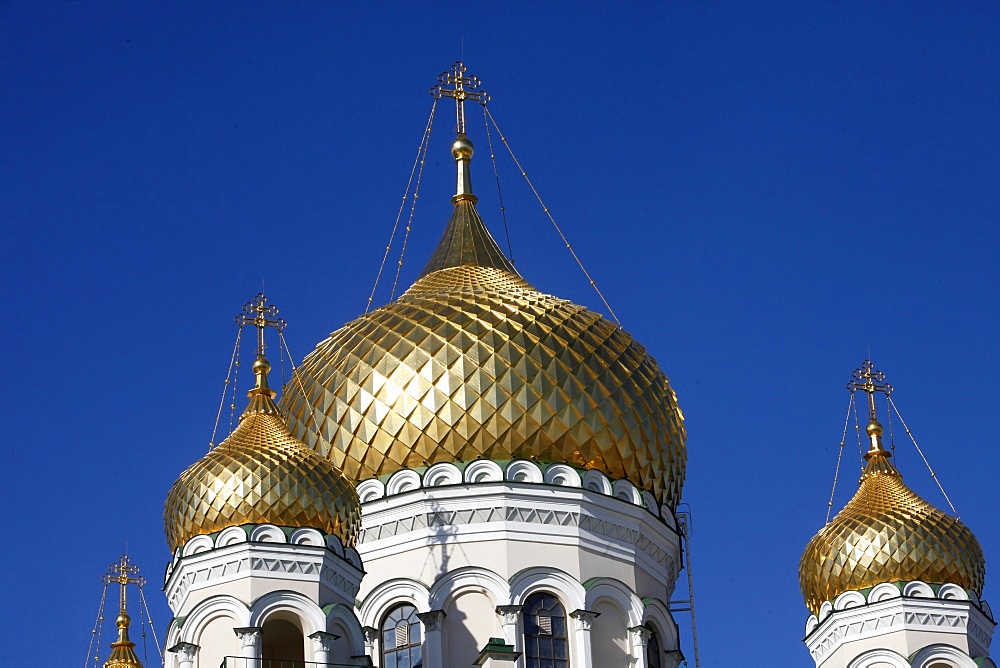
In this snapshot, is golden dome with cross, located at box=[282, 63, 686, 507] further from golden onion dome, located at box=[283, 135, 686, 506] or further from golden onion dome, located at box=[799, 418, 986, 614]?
golden onion dome, located at box=[799, 418, 986, 614]

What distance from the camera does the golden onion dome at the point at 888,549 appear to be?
26.3m

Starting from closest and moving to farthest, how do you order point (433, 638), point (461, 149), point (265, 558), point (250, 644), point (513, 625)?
1. point (250, 644)
2. point (265, 558)
3. point (513, 625)
4. point (433, 638)
5. point (461, 149)

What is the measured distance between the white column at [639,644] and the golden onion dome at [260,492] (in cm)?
324

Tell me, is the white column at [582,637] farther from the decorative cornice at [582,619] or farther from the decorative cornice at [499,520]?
the decorative cornice at [499,520]

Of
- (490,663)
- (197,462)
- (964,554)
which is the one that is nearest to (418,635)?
(490,663)

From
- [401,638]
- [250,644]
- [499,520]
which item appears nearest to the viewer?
[250,644]

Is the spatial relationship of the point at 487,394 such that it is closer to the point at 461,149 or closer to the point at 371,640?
the point at 371,640

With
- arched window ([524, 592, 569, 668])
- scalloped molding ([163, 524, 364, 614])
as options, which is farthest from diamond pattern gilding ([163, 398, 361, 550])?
arched window ([524, 592, 569, 668])

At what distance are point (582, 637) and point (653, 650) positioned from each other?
1.11m

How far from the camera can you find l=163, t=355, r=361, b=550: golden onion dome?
22094 mm

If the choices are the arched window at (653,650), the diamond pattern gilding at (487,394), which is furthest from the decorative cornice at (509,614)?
the diamond pattern gilding at (487,394)

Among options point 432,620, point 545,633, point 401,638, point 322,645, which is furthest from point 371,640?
point 322,645

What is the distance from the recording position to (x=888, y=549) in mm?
26359

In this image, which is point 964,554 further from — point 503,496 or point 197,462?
point 197,462
